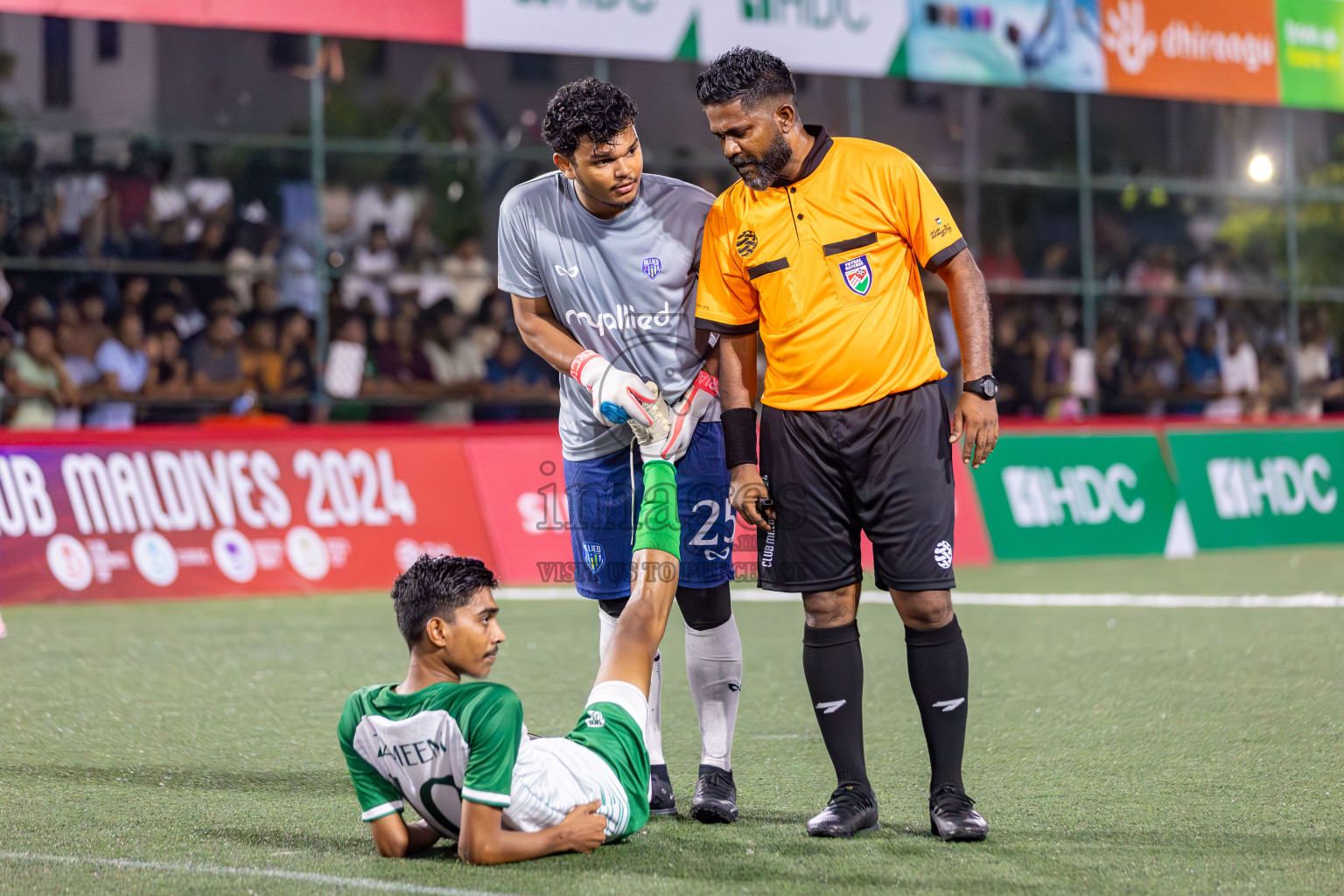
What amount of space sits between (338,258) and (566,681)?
8.46 metres

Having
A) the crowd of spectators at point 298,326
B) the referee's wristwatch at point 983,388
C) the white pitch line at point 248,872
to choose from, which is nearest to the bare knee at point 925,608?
the referee's wristwatch at point 983,388

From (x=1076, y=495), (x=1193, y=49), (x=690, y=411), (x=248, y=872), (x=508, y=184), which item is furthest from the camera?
(x=508, y=184)

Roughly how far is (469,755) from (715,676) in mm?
1154

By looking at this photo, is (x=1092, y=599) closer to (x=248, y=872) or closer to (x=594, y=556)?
(x=594, y=556)

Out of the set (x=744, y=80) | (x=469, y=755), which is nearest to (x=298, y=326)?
(x=744, y=80)

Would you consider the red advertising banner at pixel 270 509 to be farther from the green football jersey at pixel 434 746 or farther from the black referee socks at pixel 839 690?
the green football jersey at pixel 434 746

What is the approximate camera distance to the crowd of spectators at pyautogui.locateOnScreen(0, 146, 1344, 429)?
39.9 ft

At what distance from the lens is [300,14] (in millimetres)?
11703

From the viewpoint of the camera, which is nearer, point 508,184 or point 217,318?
point 217,318

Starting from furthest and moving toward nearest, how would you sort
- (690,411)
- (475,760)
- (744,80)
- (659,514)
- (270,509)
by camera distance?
(270,509)
(690,411)
(659,514)
(744,80)
(475,760)

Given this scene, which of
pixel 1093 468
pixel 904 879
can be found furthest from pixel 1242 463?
pixel 904 879

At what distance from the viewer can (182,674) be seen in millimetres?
7371

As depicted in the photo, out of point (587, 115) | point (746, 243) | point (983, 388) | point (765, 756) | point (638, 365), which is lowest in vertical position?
point (765, 756)

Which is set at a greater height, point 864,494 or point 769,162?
point 769,162
